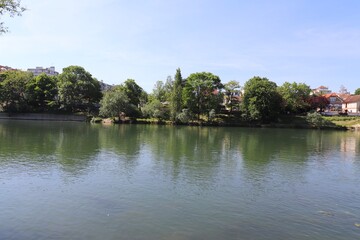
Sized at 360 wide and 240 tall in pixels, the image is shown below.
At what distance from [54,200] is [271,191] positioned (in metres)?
14.0

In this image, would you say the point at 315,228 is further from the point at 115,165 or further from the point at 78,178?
the point at 115,165

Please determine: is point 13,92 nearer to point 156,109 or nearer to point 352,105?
point 156,109

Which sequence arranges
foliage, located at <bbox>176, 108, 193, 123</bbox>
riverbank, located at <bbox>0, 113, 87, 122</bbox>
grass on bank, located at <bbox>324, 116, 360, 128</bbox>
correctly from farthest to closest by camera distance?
riverbank, located at <bbox>0, 113, 87, 122</bbox>
grass on bank, located at <bbox>324, 116, 360, 128</bbox>
foliage, located at <bbox>176, 108, 193, 123</bbox>

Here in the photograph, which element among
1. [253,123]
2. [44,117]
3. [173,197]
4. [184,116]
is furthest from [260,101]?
[173,197]

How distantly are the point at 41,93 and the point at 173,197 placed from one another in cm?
9924

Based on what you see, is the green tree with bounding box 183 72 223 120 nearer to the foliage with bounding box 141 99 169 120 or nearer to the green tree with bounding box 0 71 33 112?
the foliage with bounding box 141 99 169 120

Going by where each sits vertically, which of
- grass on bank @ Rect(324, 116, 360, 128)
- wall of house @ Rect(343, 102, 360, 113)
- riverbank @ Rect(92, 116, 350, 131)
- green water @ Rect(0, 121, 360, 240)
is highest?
wall of house @ Rect(343, 102, 360, 113)

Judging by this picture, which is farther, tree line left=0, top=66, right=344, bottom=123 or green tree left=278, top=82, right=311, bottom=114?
green tree left=278, top=82, right=311, bottom=114

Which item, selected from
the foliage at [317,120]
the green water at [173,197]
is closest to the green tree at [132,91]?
the foliage at [317,120]

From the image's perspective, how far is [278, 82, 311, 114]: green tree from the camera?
10388 centimetres

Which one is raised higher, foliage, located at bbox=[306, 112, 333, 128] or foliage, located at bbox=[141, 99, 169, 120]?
foliage, located at bbox=[141, 99, 169, 120]

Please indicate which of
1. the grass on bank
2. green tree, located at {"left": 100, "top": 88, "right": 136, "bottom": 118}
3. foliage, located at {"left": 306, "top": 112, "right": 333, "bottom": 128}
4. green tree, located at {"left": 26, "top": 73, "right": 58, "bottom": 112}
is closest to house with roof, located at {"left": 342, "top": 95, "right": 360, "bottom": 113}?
the grass on bank

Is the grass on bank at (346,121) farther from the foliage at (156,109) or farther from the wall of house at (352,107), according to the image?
the foliage at (156,109)

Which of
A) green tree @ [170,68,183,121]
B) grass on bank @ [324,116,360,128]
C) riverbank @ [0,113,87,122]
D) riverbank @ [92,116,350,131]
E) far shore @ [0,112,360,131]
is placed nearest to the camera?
far shore @ [0,112,360,131]
